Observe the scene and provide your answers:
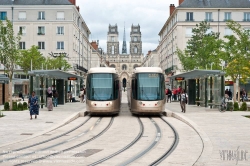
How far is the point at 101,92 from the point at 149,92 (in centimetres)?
281

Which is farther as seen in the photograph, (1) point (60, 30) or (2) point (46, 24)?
(1) point (60, 30)

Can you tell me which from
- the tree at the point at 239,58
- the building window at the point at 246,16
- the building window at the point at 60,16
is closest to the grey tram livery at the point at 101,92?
the tree at the point at 239,58

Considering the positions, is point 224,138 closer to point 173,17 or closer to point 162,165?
point 162,165

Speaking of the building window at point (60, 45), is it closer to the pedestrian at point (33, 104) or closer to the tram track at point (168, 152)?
the pedestrian at point (33, 104)

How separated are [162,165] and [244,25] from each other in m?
63.9

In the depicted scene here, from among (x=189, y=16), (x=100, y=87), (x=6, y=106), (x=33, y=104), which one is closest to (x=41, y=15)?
(x=189, y=16)

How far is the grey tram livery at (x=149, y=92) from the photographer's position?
85.5 feet

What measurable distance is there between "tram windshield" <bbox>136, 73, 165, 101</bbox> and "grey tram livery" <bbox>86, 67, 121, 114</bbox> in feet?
4.87

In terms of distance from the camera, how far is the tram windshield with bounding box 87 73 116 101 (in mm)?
26172

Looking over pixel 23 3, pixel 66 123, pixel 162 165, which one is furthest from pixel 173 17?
pixel 162 165

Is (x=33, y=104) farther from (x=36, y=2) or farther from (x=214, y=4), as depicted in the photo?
(x=214, y=4)

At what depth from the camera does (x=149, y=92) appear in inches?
1030

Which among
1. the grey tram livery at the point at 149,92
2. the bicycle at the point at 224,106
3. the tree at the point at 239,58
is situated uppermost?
the tree at the point at 239,58

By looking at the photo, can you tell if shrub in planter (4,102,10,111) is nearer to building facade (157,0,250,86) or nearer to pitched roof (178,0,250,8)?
building facade (157,0,250,86)
